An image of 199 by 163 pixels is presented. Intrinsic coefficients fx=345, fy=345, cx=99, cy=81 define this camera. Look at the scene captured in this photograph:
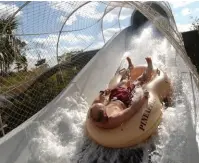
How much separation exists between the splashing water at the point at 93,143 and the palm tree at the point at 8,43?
4.27 feet

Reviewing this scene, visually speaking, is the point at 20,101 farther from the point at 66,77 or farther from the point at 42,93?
the point at 66,77

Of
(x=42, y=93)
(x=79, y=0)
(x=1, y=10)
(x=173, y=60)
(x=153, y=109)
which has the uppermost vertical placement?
(x=1, y=10)

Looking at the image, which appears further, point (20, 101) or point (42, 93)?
point (42, 93)

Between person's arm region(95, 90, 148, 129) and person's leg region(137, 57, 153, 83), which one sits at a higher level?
person's arm region(95, 90, 148, 129)

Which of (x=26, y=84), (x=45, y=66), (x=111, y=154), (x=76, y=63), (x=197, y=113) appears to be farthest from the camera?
(x=76, y=63)

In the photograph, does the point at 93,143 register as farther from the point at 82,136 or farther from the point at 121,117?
the point at 121,117

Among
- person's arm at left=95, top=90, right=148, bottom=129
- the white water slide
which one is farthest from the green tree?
person's arm at left=95, top=90, right=148, bottom=129

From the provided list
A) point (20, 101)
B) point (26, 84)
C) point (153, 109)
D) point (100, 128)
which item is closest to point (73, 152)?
point (100, 128)

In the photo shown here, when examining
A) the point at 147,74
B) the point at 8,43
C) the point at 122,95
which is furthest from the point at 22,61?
the point at 122,95

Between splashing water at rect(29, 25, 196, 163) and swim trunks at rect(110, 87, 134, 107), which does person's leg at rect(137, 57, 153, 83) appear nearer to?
splashing water at rect(29, 25, 196, 163)

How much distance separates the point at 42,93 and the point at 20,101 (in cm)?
100

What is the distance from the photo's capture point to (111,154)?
12.0 ft

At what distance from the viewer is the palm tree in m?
5.00

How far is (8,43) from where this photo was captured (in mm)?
5480
